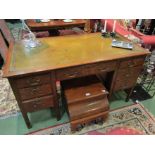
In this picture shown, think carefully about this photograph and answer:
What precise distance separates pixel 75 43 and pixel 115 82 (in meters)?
0.64

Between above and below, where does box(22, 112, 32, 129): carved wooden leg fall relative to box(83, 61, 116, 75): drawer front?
below

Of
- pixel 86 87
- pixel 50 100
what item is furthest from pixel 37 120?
pixel 86 87

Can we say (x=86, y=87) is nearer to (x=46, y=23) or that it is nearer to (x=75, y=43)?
(x=75, y=43)

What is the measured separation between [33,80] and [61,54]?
377 mm

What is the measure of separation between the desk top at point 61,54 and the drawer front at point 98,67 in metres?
0.06

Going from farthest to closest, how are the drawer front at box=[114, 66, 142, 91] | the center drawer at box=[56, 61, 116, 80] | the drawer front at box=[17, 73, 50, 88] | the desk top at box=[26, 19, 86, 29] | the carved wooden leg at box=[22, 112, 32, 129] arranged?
1. the desk top at box=[26, 19, 86, 29]
2. the drawer front at box=[114, 66, 142, 91]
3. the carved wooden leg at box=[22, 112, 32, 129]
4. the center drawer at box=[56, 61, 116, 80]
5. the drawer front at box=[17, 73, 50, 88]

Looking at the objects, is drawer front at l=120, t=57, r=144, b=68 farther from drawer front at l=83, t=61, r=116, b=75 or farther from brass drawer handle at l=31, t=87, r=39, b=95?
brass drawer handle at l=31, t=87, r=39, b=95

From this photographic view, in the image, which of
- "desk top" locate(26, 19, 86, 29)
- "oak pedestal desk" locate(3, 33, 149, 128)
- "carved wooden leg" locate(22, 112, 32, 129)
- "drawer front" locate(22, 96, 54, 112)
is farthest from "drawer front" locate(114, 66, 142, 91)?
"desk top" locate(26, 19, 86, 29)

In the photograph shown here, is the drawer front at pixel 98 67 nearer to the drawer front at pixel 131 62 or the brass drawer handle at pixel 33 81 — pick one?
the drawer front at pixel 131 62

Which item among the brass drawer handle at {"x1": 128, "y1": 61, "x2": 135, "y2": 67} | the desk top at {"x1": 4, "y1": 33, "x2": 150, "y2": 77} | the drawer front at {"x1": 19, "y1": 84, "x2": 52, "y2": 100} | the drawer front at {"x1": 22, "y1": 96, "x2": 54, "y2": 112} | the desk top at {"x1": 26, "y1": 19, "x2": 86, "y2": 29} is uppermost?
the desk top at {"x1": 4, "y1": 33, "x2": 150, "y2": 77}

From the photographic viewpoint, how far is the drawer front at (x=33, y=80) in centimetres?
118

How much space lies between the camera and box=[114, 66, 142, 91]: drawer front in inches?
62.0

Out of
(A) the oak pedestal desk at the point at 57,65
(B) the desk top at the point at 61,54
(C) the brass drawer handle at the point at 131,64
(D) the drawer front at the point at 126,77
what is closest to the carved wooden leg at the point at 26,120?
(A) the oak pedestal desk at the point at 57,65

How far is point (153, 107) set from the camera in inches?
75.0
